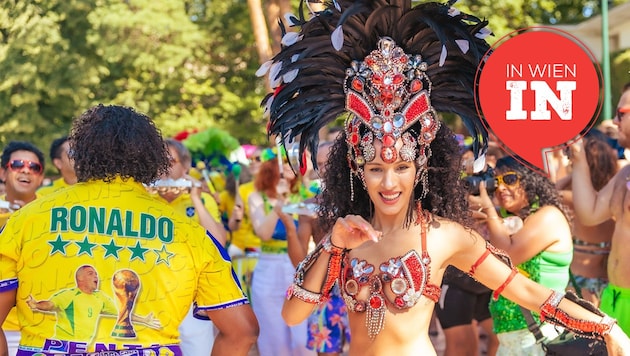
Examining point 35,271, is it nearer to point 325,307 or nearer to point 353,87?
point 353,87

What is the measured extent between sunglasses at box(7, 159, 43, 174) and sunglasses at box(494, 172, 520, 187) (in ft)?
11.4

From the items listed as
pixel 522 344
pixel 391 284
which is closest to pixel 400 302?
pixel 391 284

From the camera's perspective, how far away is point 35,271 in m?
3.28

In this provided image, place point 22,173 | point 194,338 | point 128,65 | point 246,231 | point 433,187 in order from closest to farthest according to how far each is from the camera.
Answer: point 433,187 → point 194,338 → point 22,173 → point 246,231 → point 128,65

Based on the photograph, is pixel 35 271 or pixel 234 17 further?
pixel 234 17

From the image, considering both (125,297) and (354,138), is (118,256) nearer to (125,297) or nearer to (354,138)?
(125,297)

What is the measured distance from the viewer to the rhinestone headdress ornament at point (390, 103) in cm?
348

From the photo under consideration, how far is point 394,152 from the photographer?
3428mm

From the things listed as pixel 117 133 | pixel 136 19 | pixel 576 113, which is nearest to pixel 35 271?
pixel 117 133

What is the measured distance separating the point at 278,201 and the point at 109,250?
12.4 feet

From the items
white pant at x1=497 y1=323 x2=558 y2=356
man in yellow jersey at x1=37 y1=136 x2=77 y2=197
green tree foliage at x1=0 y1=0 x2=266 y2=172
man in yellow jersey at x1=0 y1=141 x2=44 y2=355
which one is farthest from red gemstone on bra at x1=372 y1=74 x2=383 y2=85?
green tree foliage at x1=0 y1=0 x2=266 y2=172

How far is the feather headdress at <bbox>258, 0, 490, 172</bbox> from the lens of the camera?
3486mm

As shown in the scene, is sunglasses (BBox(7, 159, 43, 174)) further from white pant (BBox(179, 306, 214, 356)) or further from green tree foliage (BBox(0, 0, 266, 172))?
green tree foliage (BBox(0, 0, 266, 172))

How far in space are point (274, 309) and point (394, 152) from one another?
3.78 meters
